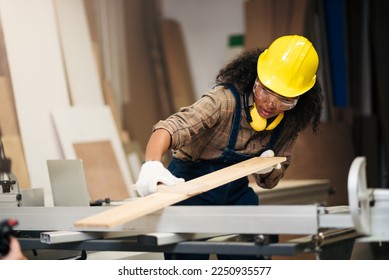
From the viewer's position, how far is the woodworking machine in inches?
76.3

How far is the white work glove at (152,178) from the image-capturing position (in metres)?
2.11

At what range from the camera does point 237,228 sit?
6.55 ft

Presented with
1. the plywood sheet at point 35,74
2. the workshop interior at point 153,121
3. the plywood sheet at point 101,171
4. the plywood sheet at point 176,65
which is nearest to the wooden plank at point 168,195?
the workshop interior at point 153,121

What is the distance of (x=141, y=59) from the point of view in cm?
506

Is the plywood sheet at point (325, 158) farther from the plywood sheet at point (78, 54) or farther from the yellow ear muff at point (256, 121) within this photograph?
the yellow ear muff at point (256, 121)

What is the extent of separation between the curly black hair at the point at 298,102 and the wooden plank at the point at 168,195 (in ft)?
0.66

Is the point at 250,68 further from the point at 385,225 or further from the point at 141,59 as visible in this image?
the point at 141,59

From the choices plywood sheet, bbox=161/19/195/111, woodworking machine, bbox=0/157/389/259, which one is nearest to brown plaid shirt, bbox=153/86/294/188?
woodworking machine, bbox=0/157/389/259

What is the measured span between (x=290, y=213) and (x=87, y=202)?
32.7 inches

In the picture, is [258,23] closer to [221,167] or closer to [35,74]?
[35,74]

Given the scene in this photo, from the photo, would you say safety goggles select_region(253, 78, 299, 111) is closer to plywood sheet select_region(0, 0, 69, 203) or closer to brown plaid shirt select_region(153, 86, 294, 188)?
brown plaid shirt select_region(153, 86, 294, 188)

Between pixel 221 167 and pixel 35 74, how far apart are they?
1.59 metres
